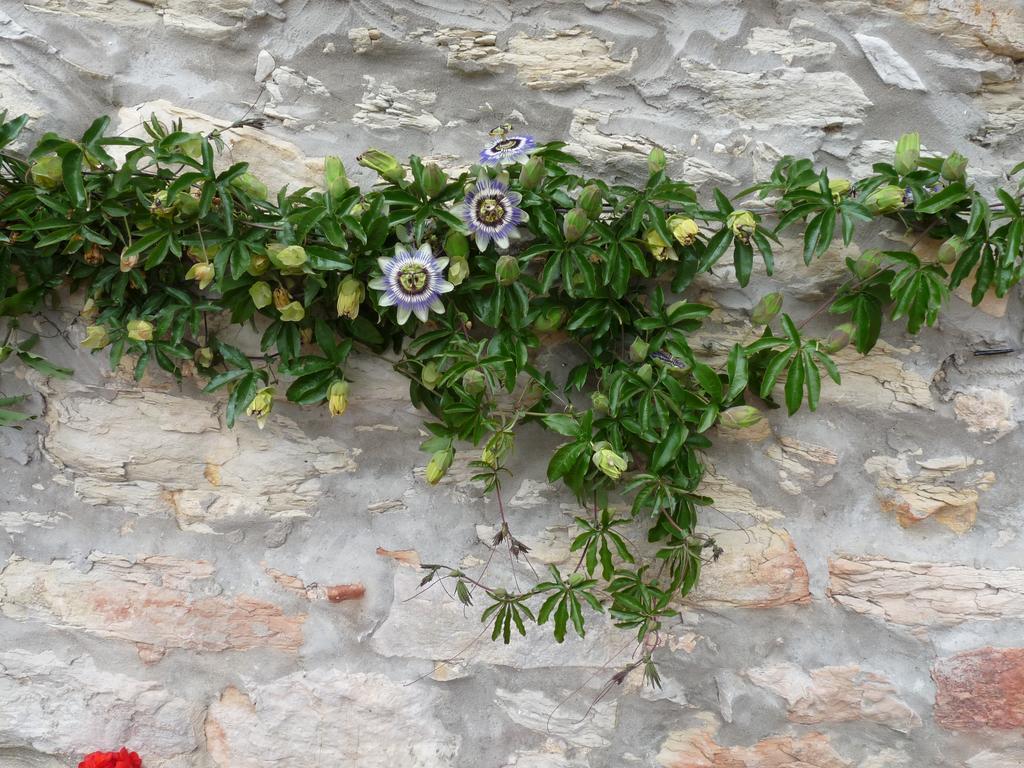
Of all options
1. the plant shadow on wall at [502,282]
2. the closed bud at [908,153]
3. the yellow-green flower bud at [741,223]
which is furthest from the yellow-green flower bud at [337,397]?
the closed bud at [908,153]

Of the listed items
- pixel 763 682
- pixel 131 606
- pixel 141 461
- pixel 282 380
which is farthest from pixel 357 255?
pixel 763 682

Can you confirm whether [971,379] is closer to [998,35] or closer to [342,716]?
[998,35]

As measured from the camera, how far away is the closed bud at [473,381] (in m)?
1.12

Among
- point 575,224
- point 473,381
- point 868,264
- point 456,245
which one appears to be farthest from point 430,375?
point 868,264

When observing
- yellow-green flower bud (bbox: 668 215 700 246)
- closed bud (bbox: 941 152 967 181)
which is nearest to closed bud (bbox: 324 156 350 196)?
yellow-green flower bud (bbox: 668 215 700 246)

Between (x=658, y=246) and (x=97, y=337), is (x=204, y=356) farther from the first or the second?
(x=658, y=246)

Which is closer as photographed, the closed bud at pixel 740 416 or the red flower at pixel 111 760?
the closed bud at pixel 740 416

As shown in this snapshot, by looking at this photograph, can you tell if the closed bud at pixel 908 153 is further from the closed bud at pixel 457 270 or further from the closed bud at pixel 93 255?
the closed bud at pixel 93 255

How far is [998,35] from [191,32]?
1185 millimetres

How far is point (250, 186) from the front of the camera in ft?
3.77

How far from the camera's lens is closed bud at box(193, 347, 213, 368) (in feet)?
3.90

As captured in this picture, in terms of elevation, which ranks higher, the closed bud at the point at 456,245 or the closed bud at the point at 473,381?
the closed bud at the point at 456,245

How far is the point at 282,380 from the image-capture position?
1.24m

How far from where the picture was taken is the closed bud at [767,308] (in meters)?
1.18
